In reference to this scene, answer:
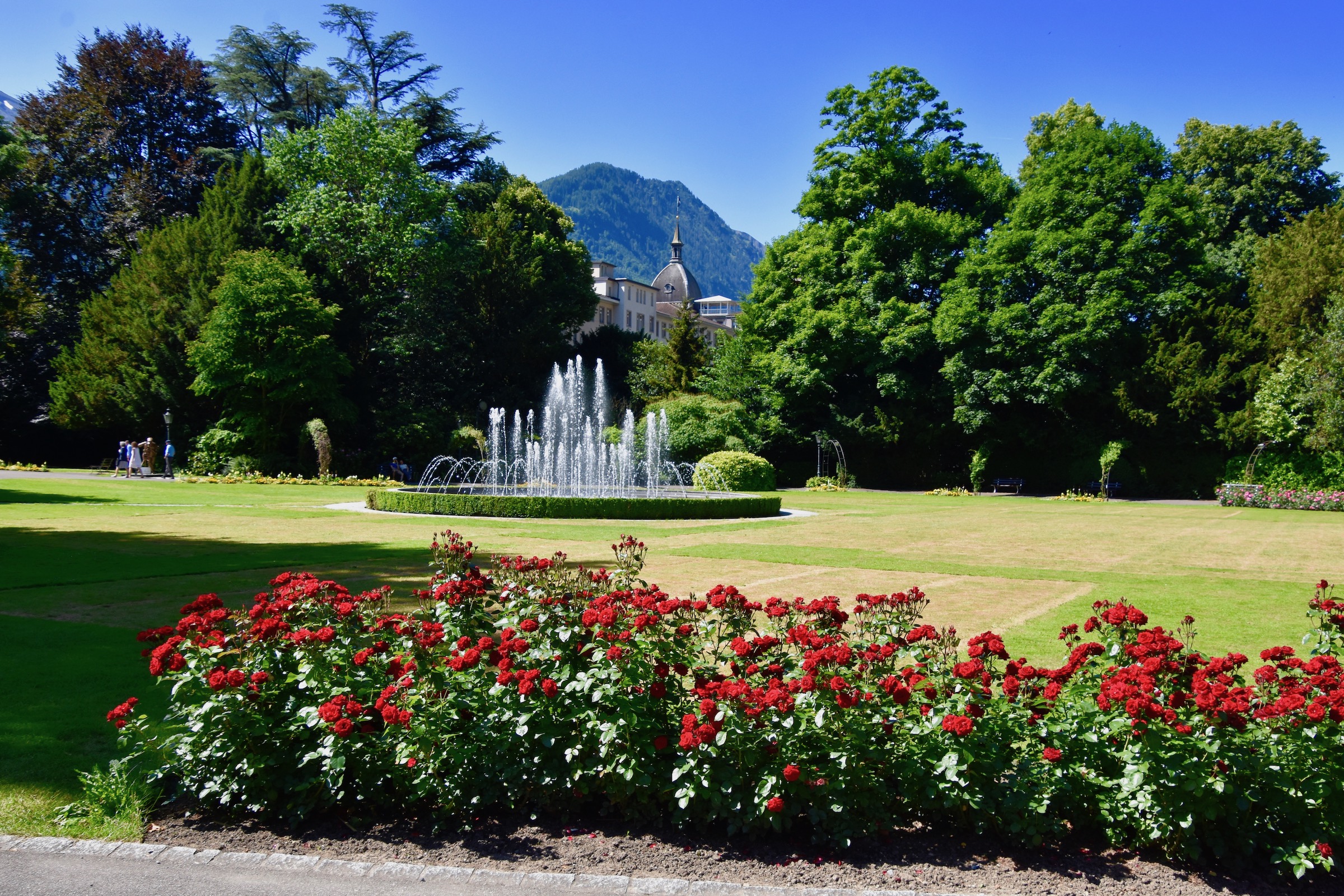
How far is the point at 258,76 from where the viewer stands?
4022cm

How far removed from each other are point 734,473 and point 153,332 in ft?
75.7

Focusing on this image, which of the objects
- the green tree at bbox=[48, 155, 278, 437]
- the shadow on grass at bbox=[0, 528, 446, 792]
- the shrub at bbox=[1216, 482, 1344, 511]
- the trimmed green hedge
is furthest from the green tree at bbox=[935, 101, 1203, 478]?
the green tree at bbox=[48, 155, 278, 437]

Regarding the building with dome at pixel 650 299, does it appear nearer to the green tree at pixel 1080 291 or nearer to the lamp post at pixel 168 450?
the green tree at pixel 1080 291

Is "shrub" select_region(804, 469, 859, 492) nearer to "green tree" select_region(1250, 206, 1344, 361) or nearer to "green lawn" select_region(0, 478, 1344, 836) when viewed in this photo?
"green lawn" select_region(0, 478, 1344, 836)

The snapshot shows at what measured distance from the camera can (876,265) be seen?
33.6 m

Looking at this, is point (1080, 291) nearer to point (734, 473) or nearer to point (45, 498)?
point (734, 473)

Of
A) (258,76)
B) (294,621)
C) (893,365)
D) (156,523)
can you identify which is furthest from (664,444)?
(294,621)

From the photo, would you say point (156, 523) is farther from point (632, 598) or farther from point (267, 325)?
point (267, 325)

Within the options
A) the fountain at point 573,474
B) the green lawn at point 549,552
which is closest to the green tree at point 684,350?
the fountain at point 573,474

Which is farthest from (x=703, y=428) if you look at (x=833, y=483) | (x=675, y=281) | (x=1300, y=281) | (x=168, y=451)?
(x=675, y=281)

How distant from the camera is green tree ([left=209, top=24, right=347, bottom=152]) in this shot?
1544 inches

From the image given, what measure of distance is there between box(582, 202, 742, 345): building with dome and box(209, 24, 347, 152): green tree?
33742 millimetres

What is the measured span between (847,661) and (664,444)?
98.6 feet

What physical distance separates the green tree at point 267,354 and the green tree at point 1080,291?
23.0 metres
